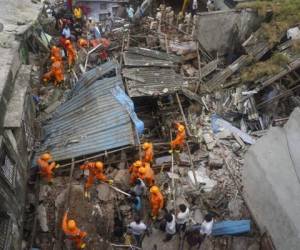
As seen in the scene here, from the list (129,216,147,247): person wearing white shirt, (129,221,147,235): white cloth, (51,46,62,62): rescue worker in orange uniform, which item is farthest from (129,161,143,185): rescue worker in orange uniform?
(51,46,62,62): rescue worker in orange uniform

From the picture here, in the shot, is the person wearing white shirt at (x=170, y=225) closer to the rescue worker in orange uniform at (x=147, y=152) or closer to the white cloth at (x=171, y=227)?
the white cloth at (x=171, y=227)

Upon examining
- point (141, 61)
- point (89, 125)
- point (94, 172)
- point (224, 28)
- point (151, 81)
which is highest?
point (224, 28)

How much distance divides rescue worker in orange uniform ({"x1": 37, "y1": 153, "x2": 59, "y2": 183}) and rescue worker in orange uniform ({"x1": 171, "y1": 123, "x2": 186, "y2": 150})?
13.1ft

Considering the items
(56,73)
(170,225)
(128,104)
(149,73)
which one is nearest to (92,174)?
(128,104)

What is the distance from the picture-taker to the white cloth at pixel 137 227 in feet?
33.6

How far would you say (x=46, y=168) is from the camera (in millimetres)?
11422

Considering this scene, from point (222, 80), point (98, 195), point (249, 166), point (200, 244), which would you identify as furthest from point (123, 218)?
point (222, 80)

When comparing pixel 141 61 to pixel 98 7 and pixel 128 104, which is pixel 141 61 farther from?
pixel 98 7

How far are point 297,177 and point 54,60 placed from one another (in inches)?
444

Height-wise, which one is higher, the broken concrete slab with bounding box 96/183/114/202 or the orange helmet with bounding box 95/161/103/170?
the orange helmet with bounding box 95/161/103/170

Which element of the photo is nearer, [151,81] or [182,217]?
[182,217]

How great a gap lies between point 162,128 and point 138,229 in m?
4.51

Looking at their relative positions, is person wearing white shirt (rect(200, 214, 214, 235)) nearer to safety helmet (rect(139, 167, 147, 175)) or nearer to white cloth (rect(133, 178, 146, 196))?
white cloth (rect(133, 178, 146, 196))

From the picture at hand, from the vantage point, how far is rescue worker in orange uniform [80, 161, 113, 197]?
37.0 feet
